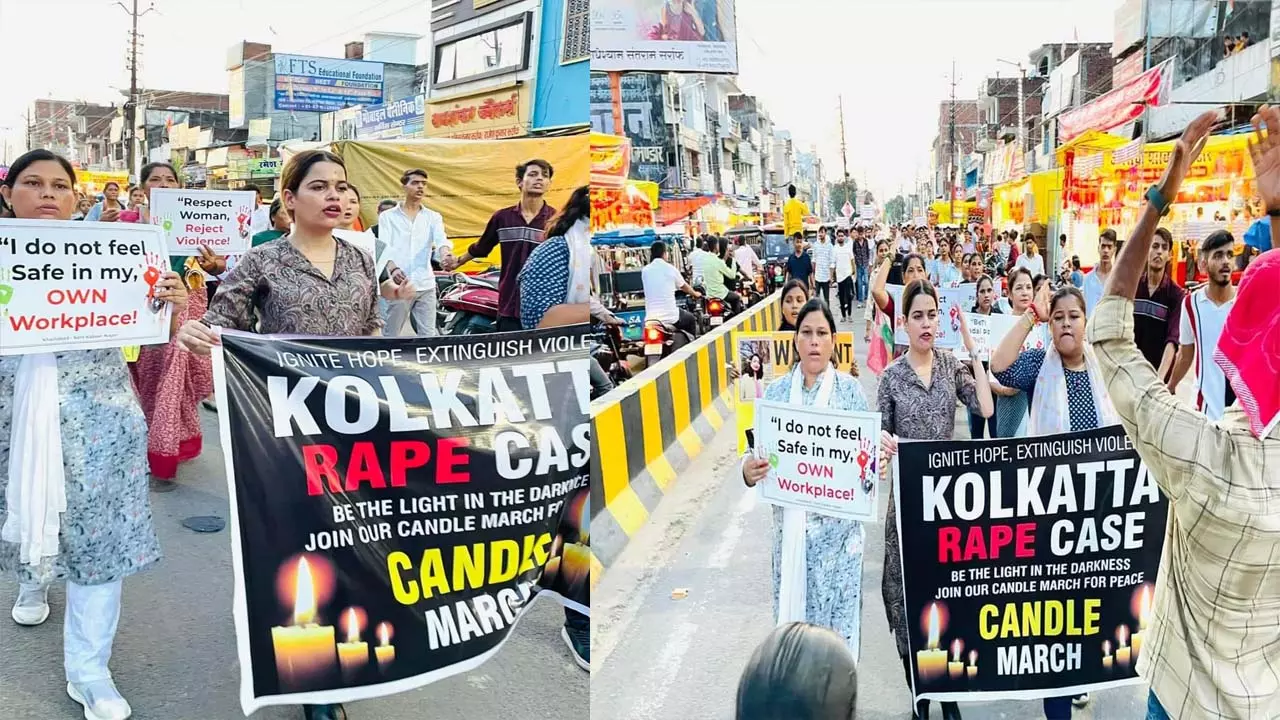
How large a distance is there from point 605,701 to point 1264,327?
10.7 feet

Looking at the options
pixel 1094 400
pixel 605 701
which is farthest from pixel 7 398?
pixel 1094 400

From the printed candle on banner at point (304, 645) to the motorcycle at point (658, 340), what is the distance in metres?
9.59

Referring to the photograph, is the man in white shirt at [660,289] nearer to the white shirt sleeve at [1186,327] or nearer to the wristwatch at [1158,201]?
the white shirt sleeve at [1186,327]

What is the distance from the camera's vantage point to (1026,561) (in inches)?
156

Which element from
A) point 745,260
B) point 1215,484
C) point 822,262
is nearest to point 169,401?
point 1215,484

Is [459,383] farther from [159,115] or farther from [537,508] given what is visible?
[159,115]

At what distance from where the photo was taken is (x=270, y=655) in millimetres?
3484

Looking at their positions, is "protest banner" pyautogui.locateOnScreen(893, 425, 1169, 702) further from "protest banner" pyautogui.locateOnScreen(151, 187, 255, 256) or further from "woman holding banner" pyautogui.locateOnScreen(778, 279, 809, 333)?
"protest banner" pyautogui.locateOnScreen(151, 187, 255, 256)

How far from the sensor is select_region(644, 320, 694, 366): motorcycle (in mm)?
13031

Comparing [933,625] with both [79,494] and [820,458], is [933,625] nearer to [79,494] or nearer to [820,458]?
[820,458]

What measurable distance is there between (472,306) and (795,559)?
7810mm

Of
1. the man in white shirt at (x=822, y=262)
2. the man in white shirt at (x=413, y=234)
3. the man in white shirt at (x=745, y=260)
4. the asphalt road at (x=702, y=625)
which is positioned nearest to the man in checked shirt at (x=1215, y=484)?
the asphalt road at (x=702, y=625)

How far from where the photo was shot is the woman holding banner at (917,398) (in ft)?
14.0

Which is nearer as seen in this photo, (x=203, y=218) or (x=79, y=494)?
(x=79, y=494)
